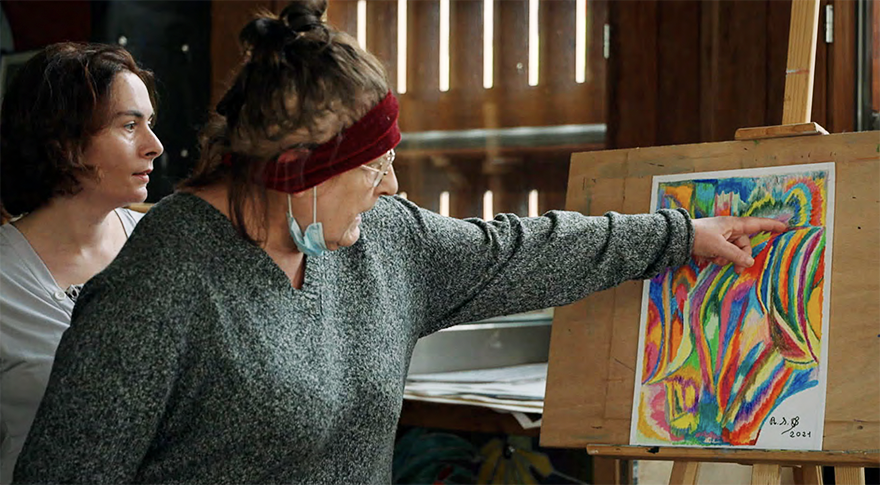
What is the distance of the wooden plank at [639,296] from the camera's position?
1649 mm

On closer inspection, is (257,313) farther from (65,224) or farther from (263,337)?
(65,224)

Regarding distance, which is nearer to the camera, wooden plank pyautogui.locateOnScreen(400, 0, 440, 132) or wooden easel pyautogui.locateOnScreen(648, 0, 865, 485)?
wooden easel pyautogui.locateOnScreen(648, 0, 865, 485)

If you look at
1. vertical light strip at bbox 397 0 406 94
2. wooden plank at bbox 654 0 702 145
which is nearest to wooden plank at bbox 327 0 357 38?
vertical light strip at bbox 397 0 406 94

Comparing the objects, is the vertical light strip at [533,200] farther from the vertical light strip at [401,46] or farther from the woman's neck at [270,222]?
the woman's neck at [270,222]

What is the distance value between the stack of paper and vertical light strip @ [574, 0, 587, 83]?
0.89 meters

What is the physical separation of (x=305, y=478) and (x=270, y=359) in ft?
0.66

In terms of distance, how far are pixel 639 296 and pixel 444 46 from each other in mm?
1569

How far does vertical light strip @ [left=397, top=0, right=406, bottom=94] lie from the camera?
326 centimetres

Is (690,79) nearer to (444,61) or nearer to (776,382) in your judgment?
(444,61)

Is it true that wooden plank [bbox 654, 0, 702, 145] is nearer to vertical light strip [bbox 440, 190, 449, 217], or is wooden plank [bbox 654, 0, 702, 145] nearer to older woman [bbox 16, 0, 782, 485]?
vertical light strip [bbox 440, 190, 449, 217]

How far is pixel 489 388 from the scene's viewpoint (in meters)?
2.84

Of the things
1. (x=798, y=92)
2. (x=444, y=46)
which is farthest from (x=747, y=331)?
(x=444, y=46)

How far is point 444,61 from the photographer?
10.6 ft

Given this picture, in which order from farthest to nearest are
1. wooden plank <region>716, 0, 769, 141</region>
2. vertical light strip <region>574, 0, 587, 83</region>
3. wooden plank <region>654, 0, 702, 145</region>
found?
1. vertical light strip <region>574, 0, 587, 83</region>
2. wooden plank <region>654, 0, 702, 145</region>
3. wooden plank <region>716, 0, 769, 141</region>
